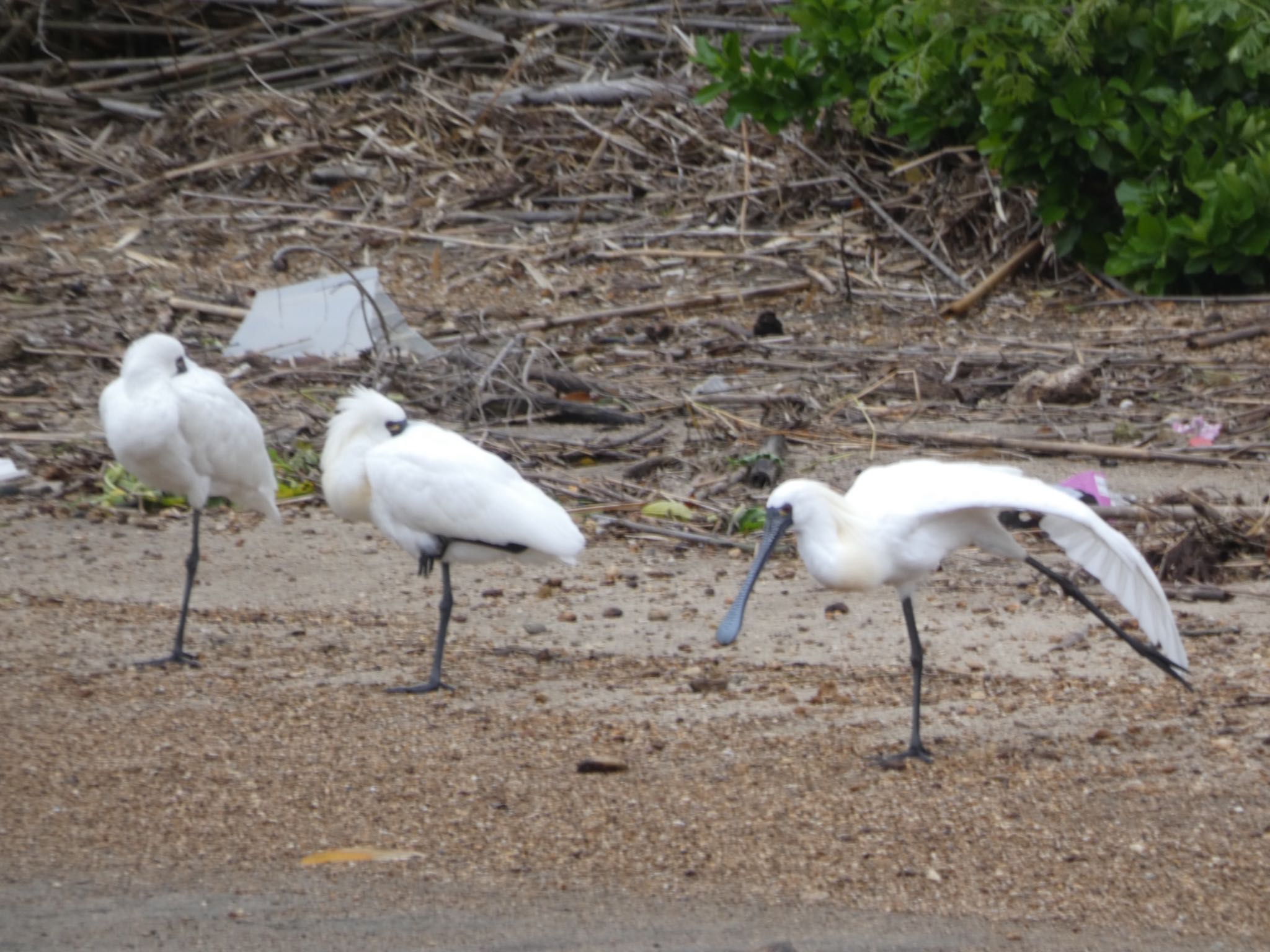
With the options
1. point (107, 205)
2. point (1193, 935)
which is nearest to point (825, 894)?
point (1193, 935)

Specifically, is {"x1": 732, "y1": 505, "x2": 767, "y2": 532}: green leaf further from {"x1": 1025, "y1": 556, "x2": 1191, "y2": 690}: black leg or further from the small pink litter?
{"x1": 1025, "y1": 556, "x2": 1191, "y2": 690}: black leg

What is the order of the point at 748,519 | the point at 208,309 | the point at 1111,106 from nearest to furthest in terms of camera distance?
the point at 748,519, the point at 1111,106, the point at 208,309

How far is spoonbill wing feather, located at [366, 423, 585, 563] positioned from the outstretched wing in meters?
1.26

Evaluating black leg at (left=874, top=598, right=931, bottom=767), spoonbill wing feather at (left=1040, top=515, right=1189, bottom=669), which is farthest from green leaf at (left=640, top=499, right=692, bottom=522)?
spoonbill wing feather at (left=1040, top=515, right=1189, bottom=669)

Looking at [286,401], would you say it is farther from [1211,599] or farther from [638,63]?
[638,63]

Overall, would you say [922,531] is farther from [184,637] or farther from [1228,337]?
[1228,337]

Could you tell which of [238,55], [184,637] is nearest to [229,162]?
[238,55]

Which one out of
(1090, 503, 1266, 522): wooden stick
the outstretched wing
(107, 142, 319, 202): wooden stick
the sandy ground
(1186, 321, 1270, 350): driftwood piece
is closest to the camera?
the sandy ground

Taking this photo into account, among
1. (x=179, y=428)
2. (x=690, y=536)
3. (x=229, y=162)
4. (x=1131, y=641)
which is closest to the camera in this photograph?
(x=1131, y=641)

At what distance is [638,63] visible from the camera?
1551cm

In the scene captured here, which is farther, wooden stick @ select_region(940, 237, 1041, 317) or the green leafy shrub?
wooden stick @ select_region(940, 237, 1041, 317)

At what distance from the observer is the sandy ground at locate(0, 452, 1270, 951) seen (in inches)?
163

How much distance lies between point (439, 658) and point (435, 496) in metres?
0.58

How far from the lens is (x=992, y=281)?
12180mm
